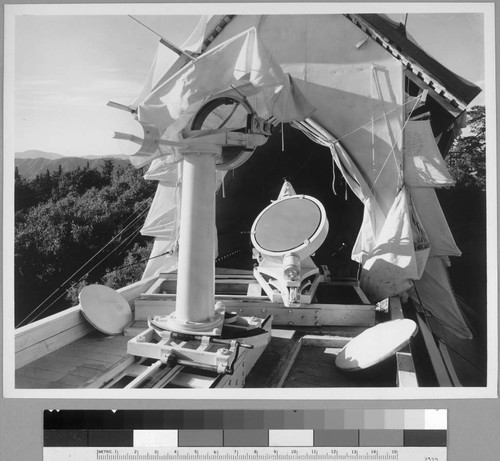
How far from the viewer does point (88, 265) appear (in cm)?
211

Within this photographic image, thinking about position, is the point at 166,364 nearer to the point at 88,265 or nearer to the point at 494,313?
the point at 88,265

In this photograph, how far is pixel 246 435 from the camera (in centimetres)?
138

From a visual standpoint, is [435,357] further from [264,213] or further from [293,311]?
[264,213]

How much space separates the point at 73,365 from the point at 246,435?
0.71 meters

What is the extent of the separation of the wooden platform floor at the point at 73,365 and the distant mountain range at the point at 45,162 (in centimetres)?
73

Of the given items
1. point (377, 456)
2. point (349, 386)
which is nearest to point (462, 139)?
point (349, 386)

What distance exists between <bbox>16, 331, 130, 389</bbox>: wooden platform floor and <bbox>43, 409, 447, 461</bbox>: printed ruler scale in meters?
0.12

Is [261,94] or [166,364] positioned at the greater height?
[261,94]

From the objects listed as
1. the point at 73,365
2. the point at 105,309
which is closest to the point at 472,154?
the point at 105,309

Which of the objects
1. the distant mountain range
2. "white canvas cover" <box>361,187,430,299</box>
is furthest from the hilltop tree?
the distant mountain range

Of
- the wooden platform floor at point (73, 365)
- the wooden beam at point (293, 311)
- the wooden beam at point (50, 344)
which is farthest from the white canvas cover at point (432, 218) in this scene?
the wooden beam at point (50, 344)

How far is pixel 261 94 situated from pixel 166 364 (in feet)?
3.52

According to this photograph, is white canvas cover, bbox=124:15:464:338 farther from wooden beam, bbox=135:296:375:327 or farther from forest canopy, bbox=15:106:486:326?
wooden beam, bbox=135:296:375:327

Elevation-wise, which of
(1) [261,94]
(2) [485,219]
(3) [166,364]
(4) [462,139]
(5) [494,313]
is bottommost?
(3) [166,364]
